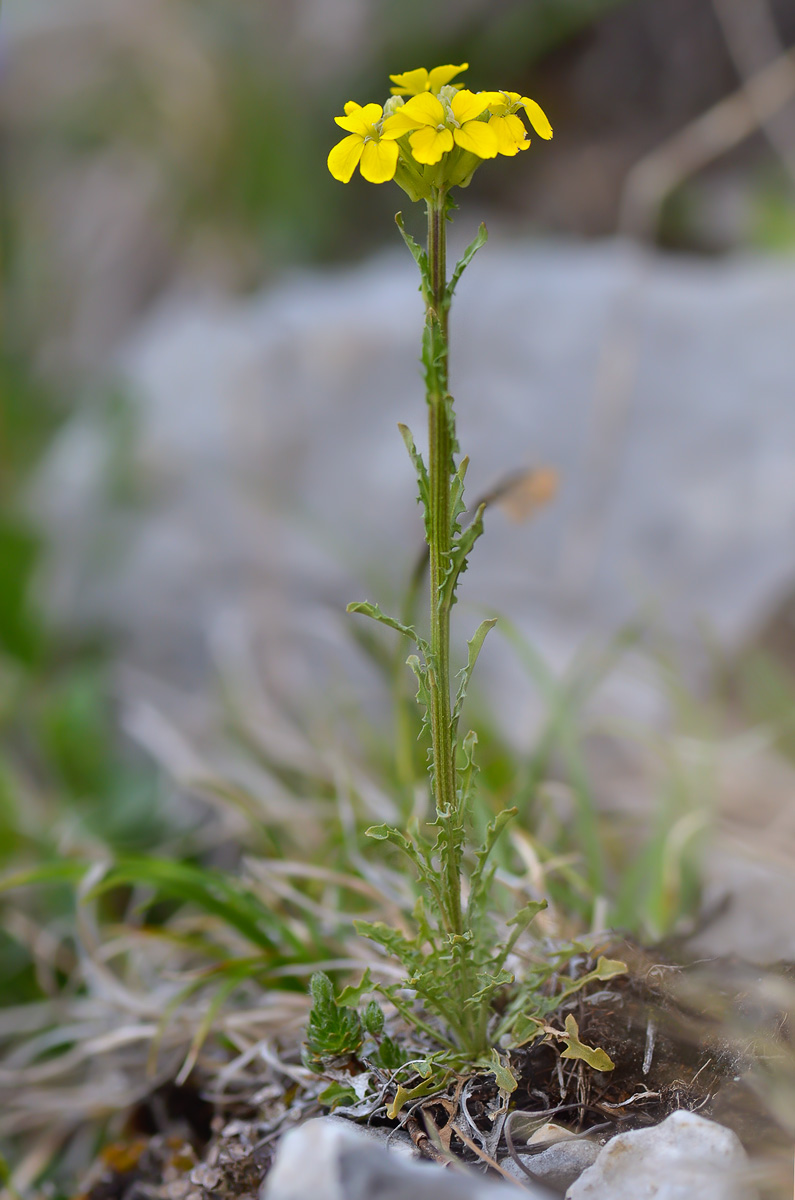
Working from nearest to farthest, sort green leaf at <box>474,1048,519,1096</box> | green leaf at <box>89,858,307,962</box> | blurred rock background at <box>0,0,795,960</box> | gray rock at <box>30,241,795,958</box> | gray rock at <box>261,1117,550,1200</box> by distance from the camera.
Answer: gray rock at <box>261,1117,550,1200</box> → green leaf at <box>474,1048,519,1096</box> → green leaf at <box>89,858,307,962</box> → blurred rock background at <box>0,0,795,960</box> → gray rock at <box>30,241,795,958</box>

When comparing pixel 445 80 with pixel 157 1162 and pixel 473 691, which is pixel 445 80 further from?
pixel 473 691

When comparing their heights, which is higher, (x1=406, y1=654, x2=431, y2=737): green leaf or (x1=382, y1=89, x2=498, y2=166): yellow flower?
(x1=382, y1=89, x2=498, y2=166): yellow flower

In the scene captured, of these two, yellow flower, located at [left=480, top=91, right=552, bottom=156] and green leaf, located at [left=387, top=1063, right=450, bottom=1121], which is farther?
green leaf, located at [left=387, top=1063, right=450, bottom=1121]

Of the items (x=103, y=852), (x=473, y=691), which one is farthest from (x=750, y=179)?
(x=103, y=852)

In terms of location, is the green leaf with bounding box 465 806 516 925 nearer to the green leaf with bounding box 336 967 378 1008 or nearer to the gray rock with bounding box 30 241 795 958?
the green leaf with bounding box 336 967 378 1008

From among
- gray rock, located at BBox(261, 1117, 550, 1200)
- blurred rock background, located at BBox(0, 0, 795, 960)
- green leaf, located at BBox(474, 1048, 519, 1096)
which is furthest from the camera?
blurred rock background, located at BBox(0, 0, 795, 960)

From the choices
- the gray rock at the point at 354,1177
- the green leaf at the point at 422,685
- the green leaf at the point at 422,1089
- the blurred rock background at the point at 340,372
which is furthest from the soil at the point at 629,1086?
the blurred rock background at the point at 340,372

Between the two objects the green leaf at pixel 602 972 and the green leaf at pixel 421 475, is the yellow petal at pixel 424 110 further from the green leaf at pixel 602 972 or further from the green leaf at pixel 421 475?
the green leaf at pixel 602 972

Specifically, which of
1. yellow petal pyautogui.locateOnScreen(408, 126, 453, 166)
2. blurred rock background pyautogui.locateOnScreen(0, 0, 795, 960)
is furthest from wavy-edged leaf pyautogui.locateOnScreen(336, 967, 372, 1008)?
blurred rock background pyautogui.locateOnScreen(0, 0, 795, 960)

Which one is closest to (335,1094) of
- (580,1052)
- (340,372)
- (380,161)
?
(580,1052)
